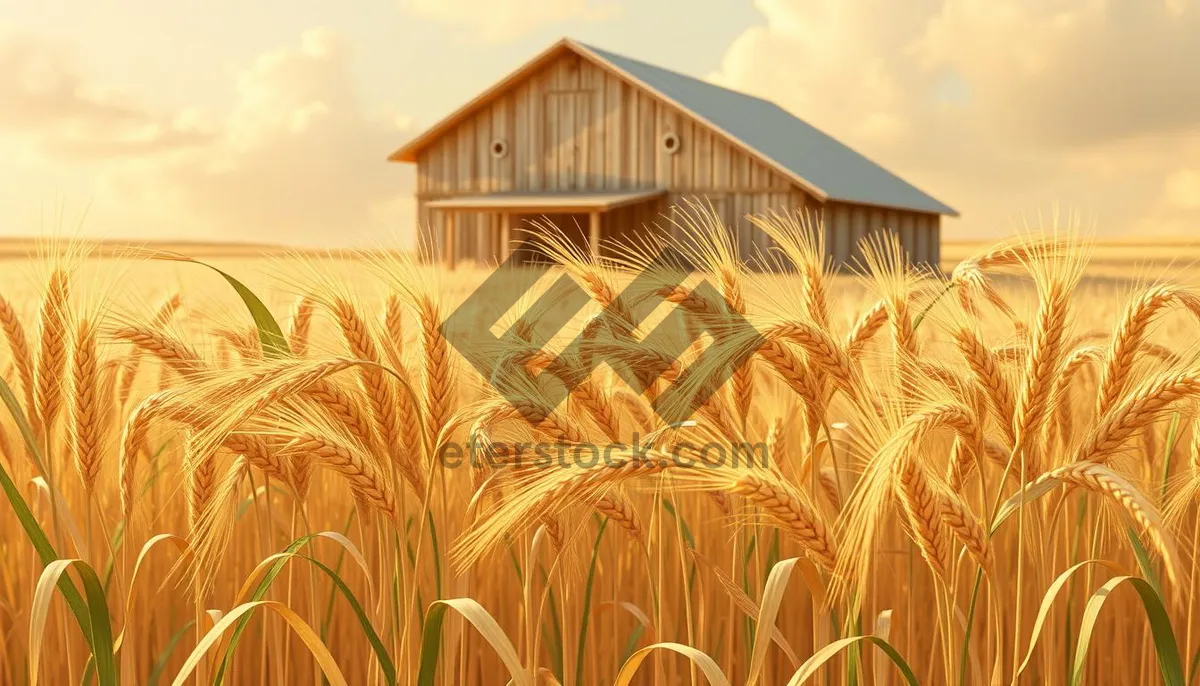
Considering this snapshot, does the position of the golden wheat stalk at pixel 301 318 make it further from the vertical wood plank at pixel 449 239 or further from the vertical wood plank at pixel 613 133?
the vertical wood plank at pixel 613 133

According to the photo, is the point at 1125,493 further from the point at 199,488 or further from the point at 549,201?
the point at 549,201

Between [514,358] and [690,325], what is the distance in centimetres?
59

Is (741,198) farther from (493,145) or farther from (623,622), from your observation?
(623,622)

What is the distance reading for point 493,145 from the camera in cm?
2536

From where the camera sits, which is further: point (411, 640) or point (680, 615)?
point (680, 615)

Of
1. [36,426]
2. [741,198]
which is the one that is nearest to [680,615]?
[36,426]

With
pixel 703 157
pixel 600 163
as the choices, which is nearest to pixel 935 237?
pixel 703 157

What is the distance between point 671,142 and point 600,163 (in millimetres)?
1775

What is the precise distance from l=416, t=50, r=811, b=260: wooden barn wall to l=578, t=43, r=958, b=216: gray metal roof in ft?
1.91

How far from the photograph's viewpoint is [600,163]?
80.2 feet

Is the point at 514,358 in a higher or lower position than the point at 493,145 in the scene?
lower

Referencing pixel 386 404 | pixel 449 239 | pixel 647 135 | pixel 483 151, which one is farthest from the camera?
pixel 483 151

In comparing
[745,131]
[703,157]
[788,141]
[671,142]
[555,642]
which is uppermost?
[788,141]

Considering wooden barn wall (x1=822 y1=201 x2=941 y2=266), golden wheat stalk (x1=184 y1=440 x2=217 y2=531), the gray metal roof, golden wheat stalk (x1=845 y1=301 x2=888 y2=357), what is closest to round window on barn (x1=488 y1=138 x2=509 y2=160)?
the gray metal roof
